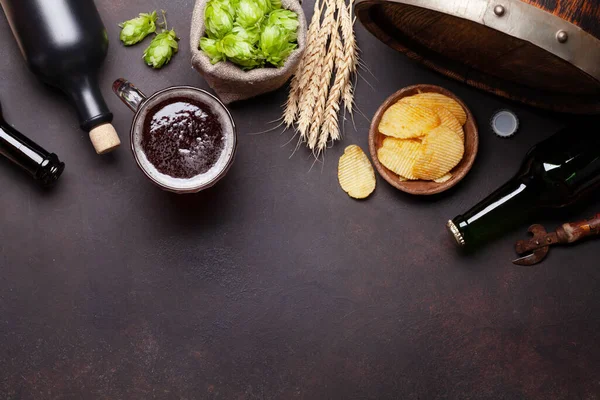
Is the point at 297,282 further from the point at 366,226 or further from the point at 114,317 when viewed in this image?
the point at 114,317

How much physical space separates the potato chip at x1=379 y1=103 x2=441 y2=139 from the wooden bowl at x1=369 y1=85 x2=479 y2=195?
3cm

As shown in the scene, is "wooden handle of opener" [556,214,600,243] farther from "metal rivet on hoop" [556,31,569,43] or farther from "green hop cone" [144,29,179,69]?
"green hop cone" [144,29,179,69]

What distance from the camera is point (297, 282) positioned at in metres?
2.49

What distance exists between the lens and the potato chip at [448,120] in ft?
7.69

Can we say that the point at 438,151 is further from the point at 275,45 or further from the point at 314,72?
the point at 275,45

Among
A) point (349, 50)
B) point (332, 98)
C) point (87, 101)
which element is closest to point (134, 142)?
point (87, 101)

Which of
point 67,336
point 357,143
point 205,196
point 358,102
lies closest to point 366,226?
point 357,143

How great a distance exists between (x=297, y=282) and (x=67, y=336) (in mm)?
923

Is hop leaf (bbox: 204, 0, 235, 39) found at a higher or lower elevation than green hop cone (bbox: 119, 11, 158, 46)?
higher

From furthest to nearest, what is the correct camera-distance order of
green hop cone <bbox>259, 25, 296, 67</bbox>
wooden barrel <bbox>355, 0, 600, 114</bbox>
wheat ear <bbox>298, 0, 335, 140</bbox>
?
wheat ear <bbox>298, 0, 335, 140</bbox>
green hop cone <bbox>259, 25, 296, 67</bbox>
wooden barrel <bbox>355, 0, 600, 114</bbox>

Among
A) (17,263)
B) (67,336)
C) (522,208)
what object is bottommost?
(67,336)

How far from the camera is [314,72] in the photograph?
2.41 metres

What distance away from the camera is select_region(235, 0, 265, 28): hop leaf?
218 centimetres

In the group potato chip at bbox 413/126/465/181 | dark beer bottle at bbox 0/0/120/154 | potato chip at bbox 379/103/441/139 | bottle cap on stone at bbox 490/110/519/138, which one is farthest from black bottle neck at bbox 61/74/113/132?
bottle cap on stone at bbox 490/110/519/138
